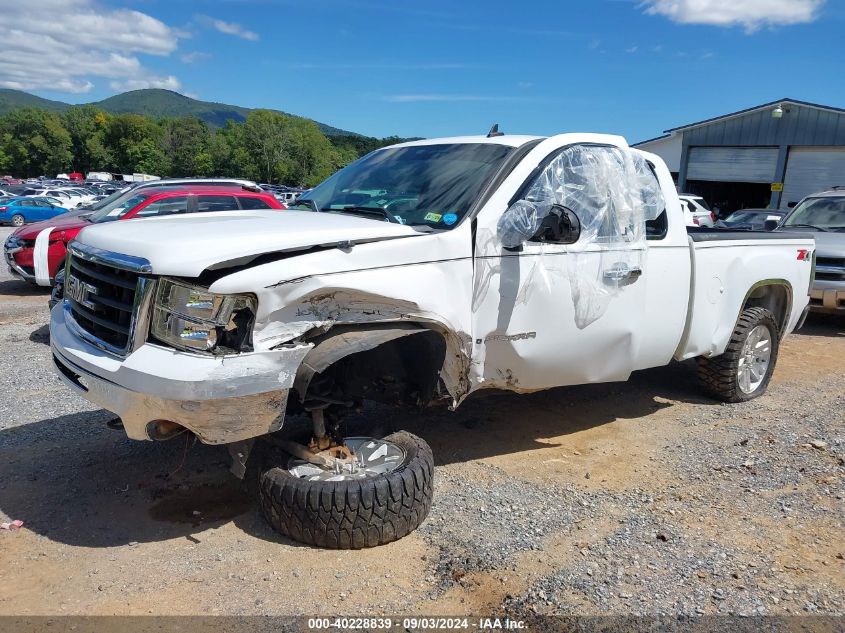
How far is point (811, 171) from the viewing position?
89.6ft

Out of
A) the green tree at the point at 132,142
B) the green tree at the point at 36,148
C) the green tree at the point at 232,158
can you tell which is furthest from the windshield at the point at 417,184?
the green tree at the point at 36,148

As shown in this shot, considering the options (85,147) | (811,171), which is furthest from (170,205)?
(85,147)

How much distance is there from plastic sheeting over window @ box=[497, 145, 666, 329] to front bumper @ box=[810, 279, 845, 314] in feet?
19.6

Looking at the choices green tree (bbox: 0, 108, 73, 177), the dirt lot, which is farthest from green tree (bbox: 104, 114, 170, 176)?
the dirt lot

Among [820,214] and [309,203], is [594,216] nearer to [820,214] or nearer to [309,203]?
[309,203]

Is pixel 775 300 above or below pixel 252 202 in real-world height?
below

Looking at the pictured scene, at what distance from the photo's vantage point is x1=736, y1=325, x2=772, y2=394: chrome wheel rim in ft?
19.0

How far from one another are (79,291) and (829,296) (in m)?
9.24

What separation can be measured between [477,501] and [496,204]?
5.62ft

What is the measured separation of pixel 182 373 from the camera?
2.83 m

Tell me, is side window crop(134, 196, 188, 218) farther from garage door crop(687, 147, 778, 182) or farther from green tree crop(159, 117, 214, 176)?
green tree crop(159, 117, 214, 176)

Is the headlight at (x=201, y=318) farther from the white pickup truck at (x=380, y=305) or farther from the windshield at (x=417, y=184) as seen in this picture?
the windshield at (x=417, y=184)

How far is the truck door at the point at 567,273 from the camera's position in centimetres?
372

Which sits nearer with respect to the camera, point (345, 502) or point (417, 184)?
point (345, 502)
